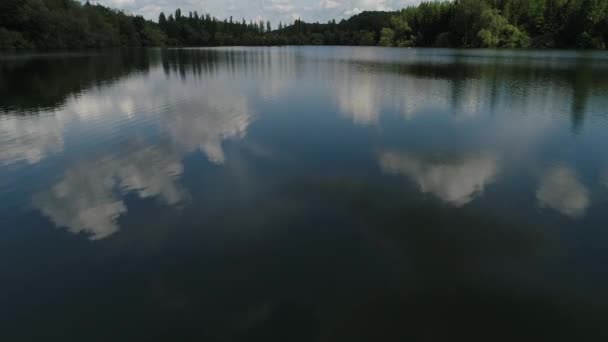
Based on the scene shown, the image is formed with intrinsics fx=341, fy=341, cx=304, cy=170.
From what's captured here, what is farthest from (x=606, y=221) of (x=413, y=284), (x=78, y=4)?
(x=78, y=4)

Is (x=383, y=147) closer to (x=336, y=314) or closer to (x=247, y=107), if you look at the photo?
(x=336, y=314)

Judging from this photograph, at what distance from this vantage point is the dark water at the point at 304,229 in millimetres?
7441

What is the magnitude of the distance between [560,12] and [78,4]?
18199cm

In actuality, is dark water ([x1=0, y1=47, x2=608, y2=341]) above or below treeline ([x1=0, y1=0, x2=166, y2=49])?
below

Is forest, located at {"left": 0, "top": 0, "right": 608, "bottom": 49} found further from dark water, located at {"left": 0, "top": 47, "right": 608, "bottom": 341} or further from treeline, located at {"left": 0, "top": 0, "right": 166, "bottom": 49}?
dark water, located at {"left": 0, "top": 47, "right": 608, "bottom": 341}

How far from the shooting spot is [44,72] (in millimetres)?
49312

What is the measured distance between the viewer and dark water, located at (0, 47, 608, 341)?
7.44 m

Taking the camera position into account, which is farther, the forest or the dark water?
the forest

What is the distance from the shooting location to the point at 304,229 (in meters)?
10.8

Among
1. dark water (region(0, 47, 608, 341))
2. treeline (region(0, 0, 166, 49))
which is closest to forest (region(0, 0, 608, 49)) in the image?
treeline (region(0, 0, 166, 49))

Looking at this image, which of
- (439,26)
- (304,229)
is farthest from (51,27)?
(439,26)

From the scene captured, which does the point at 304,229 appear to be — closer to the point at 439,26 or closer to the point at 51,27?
the point at 51,27

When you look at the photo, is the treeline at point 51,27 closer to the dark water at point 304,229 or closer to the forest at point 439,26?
the forest at point 439,26

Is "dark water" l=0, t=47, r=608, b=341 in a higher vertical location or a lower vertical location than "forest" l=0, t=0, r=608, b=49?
lower
